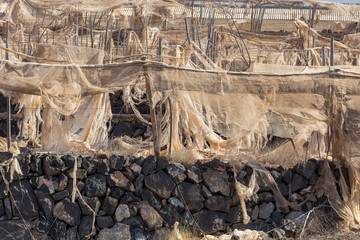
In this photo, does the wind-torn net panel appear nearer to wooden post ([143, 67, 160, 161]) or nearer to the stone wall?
wooden post ([143, 67, 160, 161])

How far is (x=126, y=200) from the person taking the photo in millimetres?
8688

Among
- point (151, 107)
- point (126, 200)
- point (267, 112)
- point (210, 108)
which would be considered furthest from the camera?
point (267, 112)

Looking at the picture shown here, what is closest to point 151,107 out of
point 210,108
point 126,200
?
point 210,108

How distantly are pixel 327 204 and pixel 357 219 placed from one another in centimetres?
50

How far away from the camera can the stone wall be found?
8445 millimetres

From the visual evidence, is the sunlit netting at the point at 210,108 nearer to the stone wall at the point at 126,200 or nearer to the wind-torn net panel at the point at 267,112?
the wind-torn net panel at the point at 267,112

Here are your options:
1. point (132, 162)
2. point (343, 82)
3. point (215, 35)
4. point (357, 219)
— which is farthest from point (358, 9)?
point (132, 162)

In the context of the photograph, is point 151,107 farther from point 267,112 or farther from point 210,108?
point 267,112

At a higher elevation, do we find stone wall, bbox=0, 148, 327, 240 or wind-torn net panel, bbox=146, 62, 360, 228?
wind-torn net panel, bbox=146, 62, 360, 228

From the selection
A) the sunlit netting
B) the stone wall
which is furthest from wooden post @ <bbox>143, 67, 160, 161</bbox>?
the stone wall

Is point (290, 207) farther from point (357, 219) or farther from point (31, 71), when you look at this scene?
point (31, 71)

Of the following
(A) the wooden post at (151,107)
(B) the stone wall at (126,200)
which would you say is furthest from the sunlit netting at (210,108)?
(B) the stone wall at (126,200)

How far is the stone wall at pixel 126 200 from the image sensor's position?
845 cm

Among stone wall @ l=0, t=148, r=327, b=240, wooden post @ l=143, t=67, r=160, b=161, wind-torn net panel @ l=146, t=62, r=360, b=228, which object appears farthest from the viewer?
wind-torn net panel @ l=146, t=62, r=360, b=228
